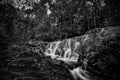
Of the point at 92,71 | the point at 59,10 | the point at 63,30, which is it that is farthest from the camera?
the point at 63,30

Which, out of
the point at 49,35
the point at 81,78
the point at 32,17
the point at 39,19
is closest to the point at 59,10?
the point at 49,35

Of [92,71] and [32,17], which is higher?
[32,17]

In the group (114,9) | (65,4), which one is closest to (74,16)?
(65,4)

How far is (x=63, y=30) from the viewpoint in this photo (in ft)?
72.3

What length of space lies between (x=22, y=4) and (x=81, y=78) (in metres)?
6.09

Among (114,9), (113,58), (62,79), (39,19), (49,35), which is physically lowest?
(62,79)

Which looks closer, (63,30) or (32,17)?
(63,30)

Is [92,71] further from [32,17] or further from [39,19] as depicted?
[32,17]

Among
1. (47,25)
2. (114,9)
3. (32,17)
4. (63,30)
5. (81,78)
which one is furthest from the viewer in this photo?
(32,17)

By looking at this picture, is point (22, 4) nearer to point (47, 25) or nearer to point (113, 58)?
point (113, 58)

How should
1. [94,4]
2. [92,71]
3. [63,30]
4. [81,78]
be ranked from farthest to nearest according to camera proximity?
1. [63,30]
2. [94,4]
3. [81,78]
4. [92,71]

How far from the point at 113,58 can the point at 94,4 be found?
16.8 meters

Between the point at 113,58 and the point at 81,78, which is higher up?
the point at 113,58

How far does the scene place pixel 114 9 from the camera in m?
12.2
